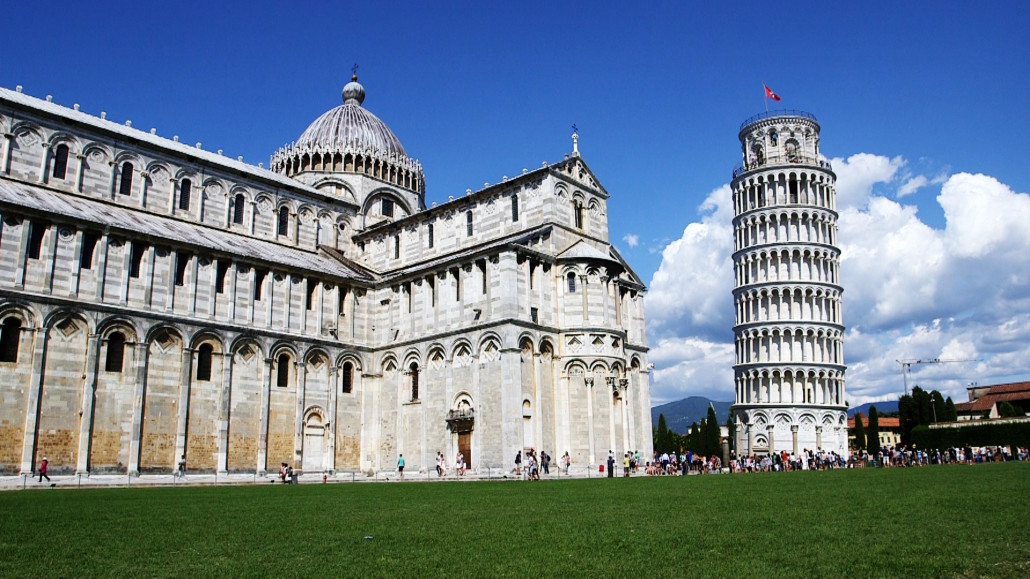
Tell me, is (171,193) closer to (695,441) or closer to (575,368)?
(575,368)

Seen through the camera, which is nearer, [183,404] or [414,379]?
[183,404]

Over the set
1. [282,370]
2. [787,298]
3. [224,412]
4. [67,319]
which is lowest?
[224,412]

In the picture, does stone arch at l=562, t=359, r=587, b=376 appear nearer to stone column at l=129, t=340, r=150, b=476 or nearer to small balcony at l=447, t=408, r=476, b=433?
small balcony at l=447, t=408, r=476, b=433

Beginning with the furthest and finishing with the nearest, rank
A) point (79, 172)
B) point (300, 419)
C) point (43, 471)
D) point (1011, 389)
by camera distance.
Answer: point (1011, 389) → point (300, 419) → point (79, 172) → point (43, 471)

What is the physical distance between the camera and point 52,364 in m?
32.4

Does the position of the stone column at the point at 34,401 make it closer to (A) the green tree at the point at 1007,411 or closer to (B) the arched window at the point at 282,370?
(B) the arched window at the point at 282,370

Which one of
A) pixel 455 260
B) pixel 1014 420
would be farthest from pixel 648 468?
pixel 1014 420

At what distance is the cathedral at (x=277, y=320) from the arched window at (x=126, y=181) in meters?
0.16

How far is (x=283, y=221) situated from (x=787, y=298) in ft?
158

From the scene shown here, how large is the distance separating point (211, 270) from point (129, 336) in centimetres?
523

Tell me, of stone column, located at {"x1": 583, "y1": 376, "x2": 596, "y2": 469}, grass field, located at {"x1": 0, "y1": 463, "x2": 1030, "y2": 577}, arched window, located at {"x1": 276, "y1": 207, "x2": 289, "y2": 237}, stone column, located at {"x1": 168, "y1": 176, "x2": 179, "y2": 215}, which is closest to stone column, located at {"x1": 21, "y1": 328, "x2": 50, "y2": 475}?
stone column, located at {"x1": 168, "y1": 176, "x2": 179, "y2": 215}

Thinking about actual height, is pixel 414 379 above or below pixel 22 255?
below

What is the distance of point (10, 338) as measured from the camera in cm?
3164

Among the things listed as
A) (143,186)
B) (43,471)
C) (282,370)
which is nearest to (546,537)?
(43,471)
